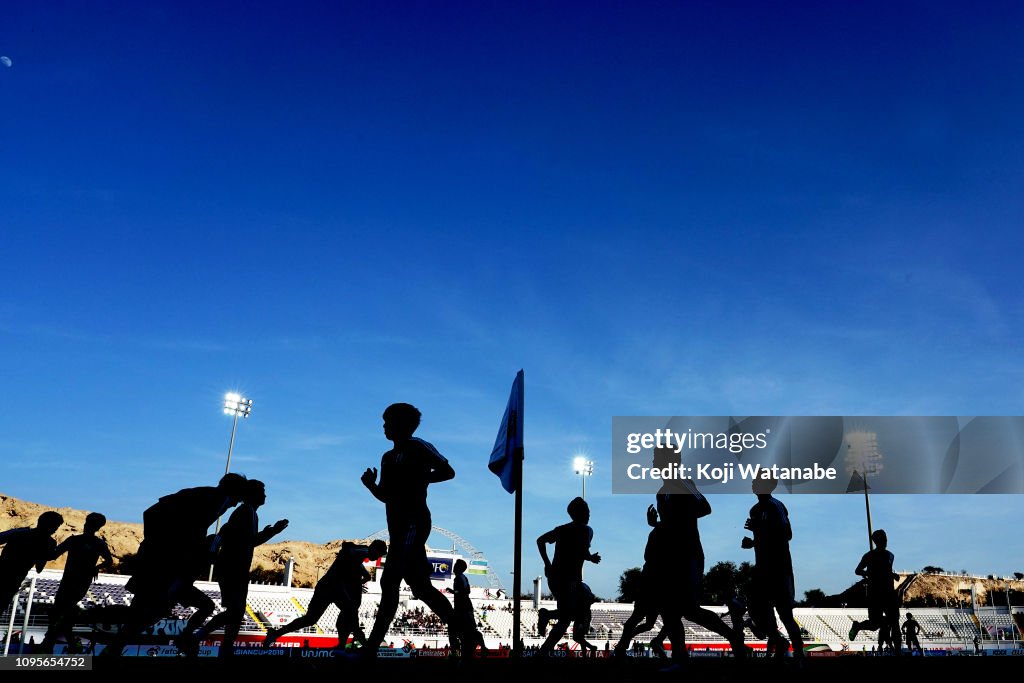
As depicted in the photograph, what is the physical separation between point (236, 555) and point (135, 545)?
10238 centimetres

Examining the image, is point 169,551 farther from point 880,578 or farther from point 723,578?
point 723,578

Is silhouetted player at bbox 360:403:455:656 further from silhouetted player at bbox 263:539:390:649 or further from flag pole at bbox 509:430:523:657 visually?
silhouetted player at bbox 263:539:390:649

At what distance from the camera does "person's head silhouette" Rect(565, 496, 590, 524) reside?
912 cm

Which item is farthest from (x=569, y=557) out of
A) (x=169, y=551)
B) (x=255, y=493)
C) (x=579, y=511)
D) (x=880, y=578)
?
(x=880, y=578)

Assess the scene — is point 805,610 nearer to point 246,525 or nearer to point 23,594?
point 23,594

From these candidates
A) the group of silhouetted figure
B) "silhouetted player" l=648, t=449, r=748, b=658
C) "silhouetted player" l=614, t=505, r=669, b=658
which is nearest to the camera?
the group of silhouetted figure

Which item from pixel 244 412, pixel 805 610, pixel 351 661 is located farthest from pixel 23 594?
pixel 805 610

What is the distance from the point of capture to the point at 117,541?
9238 cm

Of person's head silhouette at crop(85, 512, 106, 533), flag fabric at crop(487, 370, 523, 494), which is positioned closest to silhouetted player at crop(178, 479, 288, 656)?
person's head silhouette at crop(85, 512, 106, 533)

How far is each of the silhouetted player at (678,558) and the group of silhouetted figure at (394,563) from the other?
1 cm

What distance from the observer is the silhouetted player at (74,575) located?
9.04 meters

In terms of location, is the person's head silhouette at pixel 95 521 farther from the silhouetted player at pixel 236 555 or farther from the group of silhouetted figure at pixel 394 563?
the silhouetted player at pixel 236 555

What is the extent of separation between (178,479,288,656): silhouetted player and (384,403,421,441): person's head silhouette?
2.03 meters

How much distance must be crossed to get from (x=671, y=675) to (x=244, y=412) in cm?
4703
